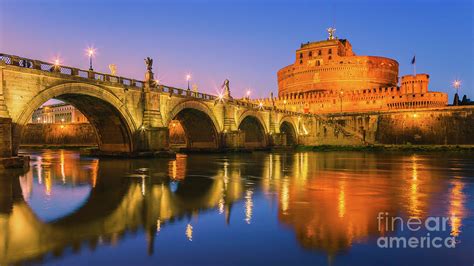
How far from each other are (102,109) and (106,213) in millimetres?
23874

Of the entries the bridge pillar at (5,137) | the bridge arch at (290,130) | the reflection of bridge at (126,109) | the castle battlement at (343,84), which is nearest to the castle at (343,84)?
the castle battlement at (343,84)

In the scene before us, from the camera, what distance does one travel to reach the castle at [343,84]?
A: 282ft

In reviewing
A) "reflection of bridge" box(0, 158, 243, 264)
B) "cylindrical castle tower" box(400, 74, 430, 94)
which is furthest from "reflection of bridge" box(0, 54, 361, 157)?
"cylindrical castle tower" box(400, 74, 430, 94)

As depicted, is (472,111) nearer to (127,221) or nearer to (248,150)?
(248,150)

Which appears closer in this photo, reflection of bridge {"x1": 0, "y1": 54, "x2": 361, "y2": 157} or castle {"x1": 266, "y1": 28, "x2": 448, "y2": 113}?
reflection of bridge {"x1": 0, "y1": 54, "x2": 361, "y2": 157}

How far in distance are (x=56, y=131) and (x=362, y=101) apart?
240 feet

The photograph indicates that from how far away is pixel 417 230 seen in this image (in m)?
9.05

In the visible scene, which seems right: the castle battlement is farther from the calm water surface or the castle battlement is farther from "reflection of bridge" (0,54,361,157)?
the calm water surface

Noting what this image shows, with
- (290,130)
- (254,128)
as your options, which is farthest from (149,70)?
(290,130)

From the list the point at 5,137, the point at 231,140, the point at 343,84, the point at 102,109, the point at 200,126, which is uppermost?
the point at 343,84

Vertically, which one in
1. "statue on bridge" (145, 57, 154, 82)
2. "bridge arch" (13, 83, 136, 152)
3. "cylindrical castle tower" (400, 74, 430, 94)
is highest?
"cylindrical castle tower" (400, 74, 430, 94)

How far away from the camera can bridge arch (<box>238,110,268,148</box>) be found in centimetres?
6002

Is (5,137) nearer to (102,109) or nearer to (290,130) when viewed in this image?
A: (102,109)

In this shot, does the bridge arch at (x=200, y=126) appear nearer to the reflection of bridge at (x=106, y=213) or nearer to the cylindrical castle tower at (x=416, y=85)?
the reflection of bridge at (x=106, y=213)
